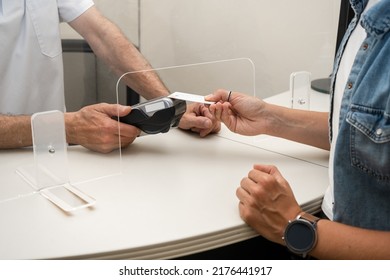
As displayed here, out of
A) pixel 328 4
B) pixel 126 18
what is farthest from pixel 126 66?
pixel 328 4

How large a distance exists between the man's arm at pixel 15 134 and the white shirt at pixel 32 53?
28cm

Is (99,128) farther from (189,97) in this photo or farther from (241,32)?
(241,32)

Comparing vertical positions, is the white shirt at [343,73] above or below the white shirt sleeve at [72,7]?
below

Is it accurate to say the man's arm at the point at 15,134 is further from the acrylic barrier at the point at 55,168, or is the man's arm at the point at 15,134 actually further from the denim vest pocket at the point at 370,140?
the denim vest pocket at the point at 370,140

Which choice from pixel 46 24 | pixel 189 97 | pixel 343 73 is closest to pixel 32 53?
pixel 46 24

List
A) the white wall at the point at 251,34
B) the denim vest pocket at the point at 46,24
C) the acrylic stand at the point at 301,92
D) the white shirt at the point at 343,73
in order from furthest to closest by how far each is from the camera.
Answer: the white wall at the point at 251,34 → the denim vest pocket at the point at 46,24 → the acrylic stand at the point at 301,92 → the white shirt at the point at 343,73

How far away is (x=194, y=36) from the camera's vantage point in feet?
7.01

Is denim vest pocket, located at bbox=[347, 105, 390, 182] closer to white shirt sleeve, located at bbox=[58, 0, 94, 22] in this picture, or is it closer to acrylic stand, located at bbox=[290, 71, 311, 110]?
acrylic stand, located at bbox=[290, 71, 311, 110]

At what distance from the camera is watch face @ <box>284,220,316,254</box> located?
0.79 metres

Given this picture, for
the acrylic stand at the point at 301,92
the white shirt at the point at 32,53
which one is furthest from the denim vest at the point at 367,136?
the white shirt at the point at 32,53

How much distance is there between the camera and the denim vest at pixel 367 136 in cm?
71

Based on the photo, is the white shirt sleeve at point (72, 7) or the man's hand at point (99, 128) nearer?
the man's hand at point (99, 128)

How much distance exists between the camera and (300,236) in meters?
0.80
